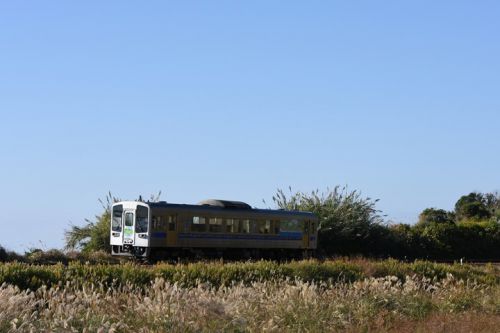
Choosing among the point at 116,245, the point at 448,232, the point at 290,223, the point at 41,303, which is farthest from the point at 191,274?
the point at 448,232

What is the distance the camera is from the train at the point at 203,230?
111 ft

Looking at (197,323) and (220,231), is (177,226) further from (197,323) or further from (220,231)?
(197,323)

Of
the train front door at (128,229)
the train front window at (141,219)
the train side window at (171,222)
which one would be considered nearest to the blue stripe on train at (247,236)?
the train side window at (171,222)

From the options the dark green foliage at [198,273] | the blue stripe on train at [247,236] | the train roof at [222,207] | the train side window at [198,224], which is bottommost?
the dark green foliage at [198,273]

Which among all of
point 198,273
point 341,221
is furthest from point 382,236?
point 198,273

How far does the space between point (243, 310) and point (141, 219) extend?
23760 mm

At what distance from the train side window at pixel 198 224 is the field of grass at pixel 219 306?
17349 millimetres

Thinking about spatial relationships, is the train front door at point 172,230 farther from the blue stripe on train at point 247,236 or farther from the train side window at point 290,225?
the train side window at point 290,225

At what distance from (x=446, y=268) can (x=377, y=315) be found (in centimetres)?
1216

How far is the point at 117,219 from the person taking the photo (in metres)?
36.1

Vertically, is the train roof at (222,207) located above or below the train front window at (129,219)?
above

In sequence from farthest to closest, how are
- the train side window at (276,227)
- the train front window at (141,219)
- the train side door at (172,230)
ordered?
the train side window at (276,227), the train side door at (172,230), the train front window at (141,219)

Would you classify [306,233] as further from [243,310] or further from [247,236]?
[243,310]

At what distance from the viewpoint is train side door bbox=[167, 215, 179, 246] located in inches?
1341
